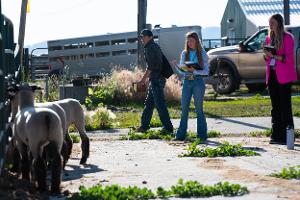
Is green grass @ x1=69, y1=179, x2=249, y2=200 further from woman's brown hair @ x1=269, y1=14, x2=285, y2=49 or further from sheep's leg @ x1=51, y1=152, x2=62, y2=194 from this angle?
woman's brown hair @ x1=269, y1=14, x2=285, y2=49

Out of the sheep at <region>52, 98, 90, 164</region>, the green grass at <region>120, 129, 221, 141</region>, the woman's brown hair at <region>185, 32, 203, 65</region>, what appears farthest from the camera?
the green grass at <region>120, 129, 221, 141</region>

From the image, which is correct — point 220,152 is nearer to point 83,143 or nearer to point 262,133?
point 83,143

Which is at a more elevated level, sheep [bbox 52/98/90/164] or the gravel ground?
sheep [bbox 52/98/90/164]

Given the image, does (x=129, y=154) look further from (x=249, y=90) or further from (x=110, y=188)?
(x=249, y=90)

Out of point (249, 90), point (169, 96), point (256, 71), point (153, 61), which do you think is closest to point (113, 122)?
point (153, 61)

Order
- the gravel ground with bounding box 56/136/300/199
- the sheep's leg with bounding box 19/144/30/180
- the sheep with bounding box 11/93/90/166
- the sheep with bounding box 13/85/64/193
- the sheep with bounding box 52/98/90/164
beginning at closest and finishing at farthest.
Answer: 1. the sheep with bounding box 13/85/64/193
2. the gravel ground with bounding box 56/136/300/199
3. the sheep's leg with bounding box 19/144/30/180
4. the sheep with bounding box 11/93/90/166
5. the sheep with bounding box 52/98/90/164

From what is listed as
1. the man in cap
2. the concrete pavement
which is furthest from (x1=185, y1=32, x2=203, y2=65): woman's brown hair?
the concrete pavement

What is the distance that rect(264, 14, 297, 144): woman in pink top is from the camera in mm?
12086

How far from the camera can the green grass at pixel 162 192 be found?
754cm

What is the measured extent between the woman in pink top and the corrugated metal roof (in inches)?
1109

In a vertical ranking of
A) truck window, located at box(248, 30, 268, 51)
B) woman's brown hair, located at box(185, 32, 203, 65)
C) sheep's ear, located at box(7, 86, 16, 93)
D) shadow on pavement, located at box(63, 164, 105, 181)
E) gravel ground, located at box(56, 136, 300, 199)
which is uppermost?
truck window, located at box(248, 30, 268, 51)

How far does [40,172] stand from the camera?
799 centimetres

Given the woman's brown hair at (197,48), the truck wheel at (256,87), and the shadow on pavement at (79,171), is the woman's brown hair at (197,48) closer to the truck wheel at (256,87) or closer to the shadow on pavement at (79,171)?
the shadow on pavement at (79,171)

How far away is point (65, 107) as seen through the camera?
1013 centimetres
